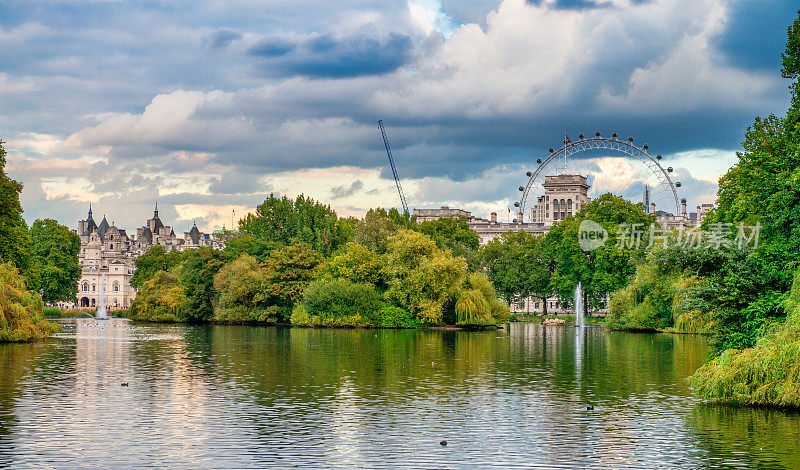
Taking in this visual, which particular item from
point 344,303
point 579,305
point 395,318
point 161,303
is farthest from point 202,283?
point 579,305

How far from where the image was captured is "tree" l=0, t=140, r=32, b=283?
55.8m

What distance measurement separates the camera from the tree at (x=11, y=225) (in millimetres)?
55781

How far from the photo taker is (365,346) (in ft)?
173

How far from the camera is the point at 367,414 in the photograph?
25.0 meters

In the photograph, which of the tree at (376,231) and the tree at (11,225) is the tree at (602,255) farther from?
the tree at (11,225)

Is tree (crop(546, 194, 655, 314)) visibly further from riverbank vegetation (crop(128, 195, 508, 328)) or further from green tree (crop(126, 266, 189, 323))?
green tree (crop(126, 266, 189, 323))

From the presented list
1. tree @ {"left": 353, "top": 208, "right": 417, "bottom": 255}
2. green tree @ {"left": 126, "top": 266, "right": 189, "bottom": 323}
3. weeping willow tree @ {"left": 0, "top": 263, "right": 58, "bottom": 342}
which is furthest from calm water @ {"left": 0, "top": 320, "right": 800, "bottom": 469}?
green tree @ {"left": 126, "top": 266, "right": 189, "bottom": 323}

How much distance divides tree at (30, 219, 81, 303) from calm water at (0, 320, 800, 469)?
2891 inches

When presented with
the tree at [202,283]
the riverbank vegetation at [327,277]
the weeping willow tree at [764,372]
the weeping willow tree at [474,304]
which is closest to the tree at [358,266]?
the riverbank vegetation at [327,277]

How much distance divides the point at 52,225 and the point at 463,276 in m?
72.5

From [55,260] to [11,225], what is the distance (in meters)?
67.8

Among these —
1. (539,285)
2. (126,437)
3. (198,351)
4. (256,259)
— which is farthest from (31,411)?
(539,285)

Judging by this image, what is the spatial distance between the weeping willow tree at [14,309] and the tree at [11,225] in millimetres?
5049

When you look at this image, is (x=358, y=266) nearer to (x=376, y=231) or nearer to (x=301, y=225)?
(x=376, y=231)
